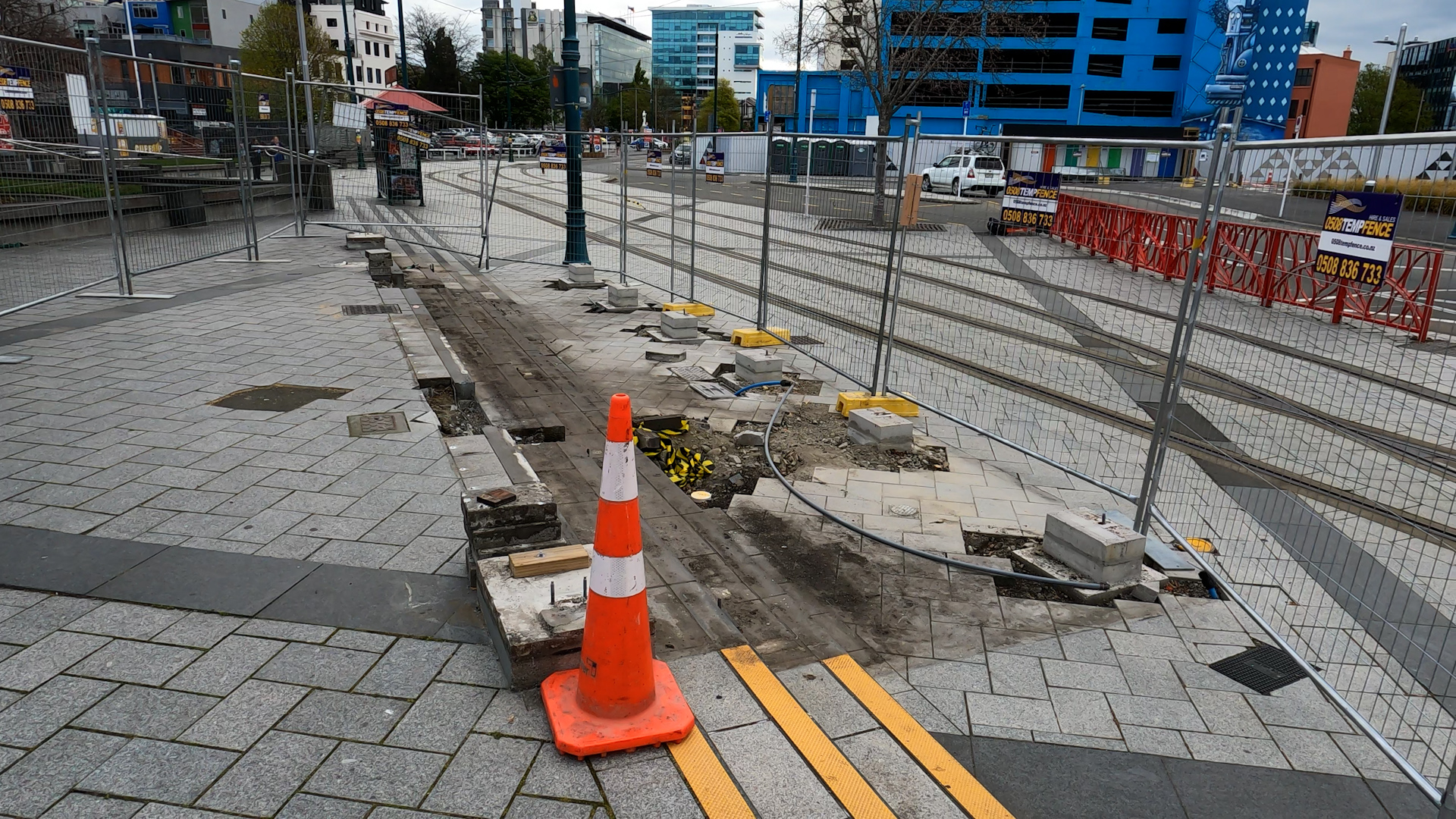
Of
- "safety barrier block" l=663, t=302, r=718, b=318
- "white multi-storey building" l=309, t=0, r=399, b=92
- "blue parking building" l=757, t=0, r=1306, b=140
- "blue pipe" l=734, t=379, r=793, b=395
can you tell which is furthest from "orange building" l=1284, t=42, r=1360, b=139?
"white multi-storey building" l=309, t=0, r=399, b=92

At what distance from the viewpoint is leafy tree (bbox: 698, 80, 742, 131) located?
331 feet

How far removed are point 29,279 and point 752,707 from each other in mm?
10911

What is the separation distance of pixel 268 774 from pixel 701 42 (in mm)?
193695

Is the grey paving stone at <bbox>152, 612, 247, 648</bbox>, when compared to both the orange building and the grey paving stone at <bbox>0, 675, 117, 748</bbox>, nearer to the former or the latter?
the grey paving stone at <bbox>0, 675, 117, 748</bbox>

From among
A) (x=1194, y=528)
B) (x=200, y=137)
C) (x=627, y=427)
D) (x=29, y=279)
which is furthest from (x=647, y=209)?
(x=627, y=427)

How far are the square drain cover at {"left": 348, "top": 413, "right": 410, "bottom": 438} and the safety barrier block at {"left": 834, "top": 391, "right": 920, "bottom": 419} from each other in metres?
3.38

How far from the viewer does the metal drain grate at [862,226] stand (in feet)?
22.0

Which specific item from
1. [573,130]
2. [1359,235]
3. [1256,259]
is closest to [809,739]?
[1359,235]

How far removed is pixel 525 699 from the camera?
327 cm

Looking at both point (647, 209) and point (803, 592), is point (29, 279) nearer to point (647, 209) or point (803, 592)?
point (647, 209)

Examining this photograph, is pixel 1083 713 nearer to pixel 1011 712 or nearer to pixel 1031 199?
pixel 1011 712

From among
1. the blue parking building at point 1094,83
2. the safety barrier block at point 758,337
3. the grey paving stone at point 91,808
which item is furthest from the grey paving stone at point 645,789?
the blue parking building at point 1094,83

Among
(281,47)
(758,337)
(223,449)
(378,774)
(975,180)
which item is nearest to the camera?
(378,774)

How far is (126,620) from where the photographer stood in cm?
364
